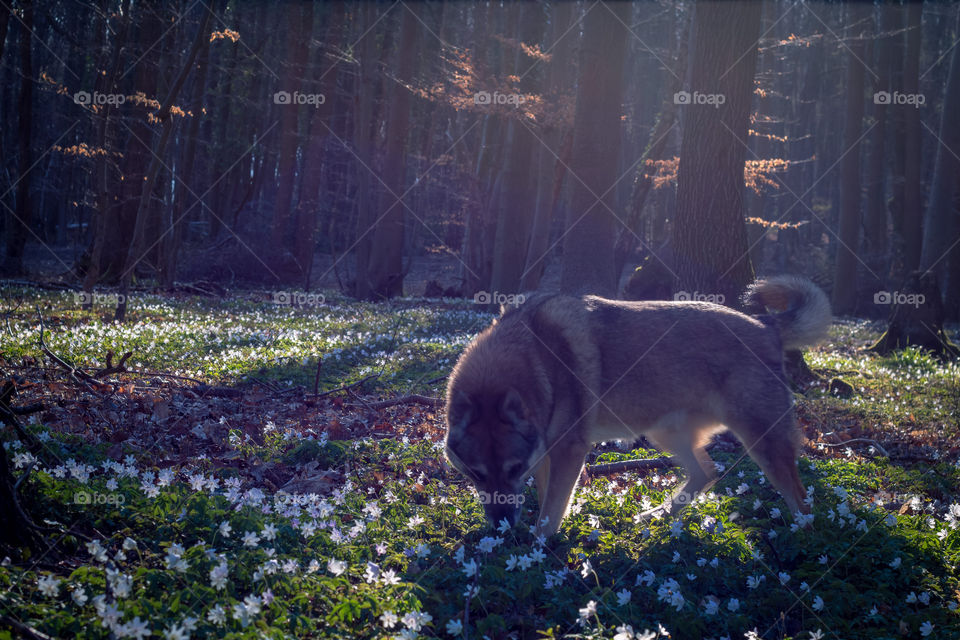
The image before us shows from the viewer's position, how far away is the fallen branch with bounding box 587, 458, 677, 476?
6.97 metres

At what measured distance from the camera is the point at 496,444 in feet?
16.2

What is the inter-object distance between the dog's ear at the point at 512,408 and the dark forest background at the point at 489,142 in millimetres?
6899

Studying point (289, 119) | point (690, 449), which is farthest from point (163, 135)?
point (289, 119)

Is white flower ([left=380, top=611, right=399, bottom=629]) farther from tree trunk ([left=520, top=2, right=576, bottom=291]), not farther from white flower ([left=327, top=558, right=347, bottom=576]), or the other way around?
tree trunk ([left=520, top=2, right=576, bottom=291])

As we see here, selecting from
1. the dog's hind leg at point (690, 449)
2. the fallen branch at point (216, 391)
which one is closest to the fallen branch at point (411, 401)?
the fallen branch at point (216, 391)

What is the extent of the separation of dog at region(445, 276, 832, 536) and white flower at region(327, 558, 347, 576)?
1.40m

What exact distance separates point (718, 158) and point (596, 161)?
5680mm

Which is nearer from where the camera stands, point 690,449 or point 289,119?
point 690,449

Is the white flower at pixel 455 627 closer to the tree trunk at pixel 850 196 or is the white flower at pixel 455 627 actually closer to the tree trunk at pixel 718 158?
the tree trunk at pixel 718 158

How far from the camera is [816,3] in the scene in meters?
47.3

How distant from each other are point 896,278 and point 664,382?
22542 millimetres

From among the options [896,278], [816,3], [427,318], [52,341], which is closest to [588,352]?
[52,341]

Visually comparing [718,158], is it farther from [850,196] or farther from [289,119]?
[289,119]

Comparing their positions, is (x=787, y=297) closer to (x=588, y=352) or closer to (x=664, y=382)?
(x=664, y=382)
